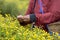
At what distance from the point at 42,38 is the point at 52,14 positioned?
0.62 meters

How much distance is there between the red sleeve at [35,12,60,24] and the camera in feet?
15.7

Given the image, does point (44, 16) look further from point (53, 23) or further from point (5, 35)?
point (5, 35)

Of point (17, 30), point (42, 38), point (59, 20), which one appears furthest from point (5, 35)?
point (59, 20)

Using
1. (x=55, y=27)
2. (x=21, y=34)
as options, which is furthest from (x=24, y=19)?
(x=21, y=34)

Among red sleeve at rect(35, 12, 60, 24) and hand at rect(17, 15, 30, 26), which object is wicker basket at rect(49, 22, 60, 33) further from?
hand at rect(17, 15, 30, 26)

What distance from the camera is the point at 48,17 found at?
191 inches

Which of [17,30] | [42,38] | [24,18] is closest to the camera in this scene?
[42,38]

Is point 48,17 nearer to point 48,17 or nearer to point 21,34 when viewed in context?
point 48,17

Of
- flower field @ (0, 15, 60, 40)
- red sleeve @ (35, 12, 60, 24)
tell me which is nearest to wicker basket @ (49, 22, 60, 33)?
red sleeve @ (35, 12, 60, 24)

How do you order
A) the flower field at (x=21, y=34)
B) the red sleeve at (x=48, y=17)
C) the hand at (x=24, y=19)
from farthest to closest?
the hand at (x=24, y=19)
the red sleeve at (x=48, y=17)
the flower field at (x=21, y=34)

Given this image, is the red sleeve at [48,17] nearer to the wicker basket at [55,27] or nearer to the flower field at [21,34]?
the wicker basket at [55,27]

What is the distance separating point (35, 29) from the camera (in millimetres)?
4715

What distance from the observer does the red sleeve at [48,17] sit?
4.80 metres

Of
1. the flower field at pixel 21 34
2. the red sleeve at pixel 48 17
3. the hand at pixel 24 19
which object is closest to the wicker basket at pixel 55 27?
the red sleeve at pixel 48 17
